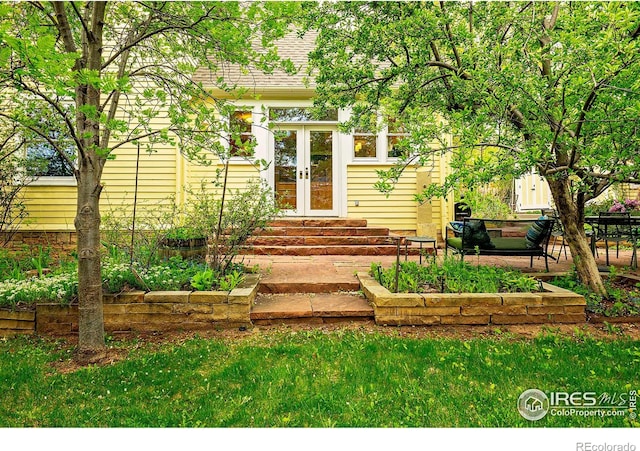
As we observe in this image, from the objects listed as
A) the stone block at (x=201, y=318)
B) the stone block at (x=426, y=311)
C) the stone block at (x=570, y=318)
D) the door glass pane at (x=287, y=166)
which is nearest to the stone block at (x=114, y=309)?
the stone block at (x=201, y=318)

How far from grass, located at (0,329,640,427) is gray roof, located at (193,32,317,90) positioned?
6.61 meters

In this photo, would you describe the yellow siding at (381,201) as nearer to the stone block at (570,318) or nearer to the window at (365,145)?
the window at (365,145)

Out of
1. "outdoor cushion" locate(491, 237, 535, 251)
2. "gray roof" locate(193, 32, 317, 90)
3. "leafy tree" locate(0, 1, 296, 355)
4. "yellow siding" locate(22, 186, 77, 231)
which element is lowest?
"outdoor cushion" locate(491, 237, 535, 251)

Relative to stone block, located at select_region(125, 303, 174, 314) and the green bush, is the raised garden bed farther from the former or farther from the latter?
the green bush

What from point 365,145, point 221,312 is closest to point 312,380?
point 221,312

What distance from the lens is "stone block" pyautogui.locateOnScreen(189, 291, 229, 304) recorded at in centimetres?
347

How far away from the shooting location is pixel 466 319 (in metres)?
3.51

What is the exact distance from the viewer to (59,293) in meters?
3.44

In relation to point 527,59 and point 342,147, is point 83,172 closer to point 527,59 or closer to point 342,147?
point 527,59

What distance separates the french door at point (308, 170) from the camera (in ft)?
28.9

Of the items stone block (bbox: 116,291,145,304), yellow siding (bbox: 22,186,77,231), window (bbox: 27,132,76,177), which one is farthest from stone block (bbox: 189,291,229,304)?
yellow siding (bbox: 22,186,77,231)

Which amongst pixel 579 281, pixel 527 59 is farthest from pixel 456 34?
pixel 579 281

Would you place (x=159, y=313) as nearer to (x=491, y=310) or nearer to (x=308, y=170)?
(x=491, y=310)

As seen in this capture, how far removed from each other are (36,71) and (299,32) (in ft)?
12.2
